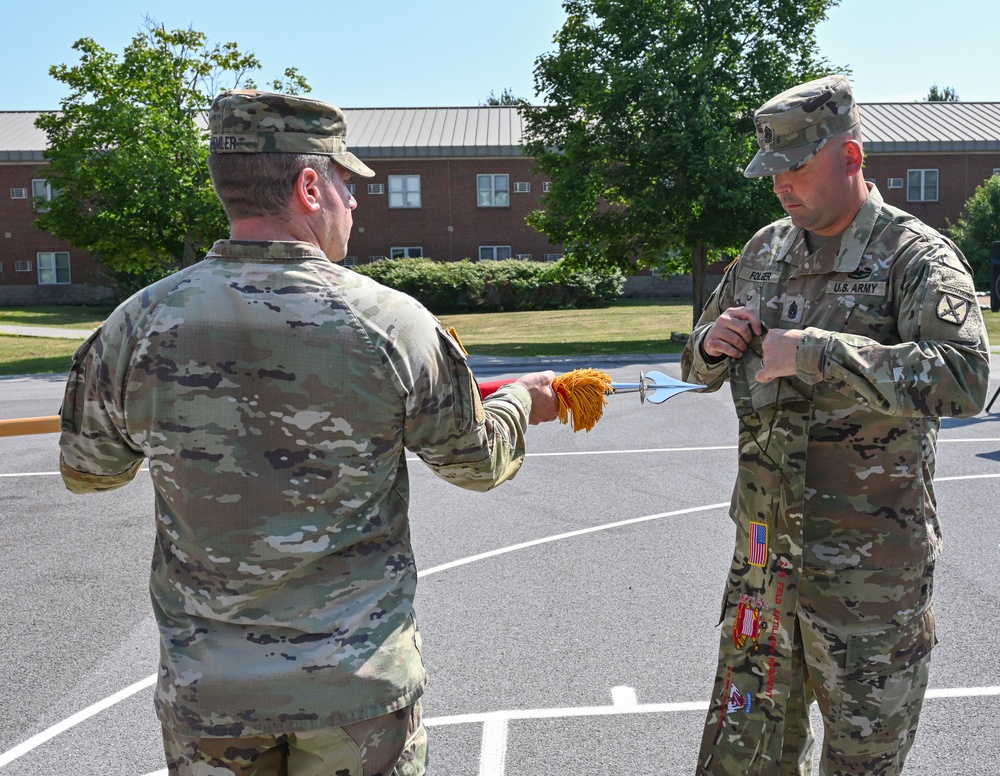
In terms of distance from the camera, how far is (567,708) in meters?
4.51

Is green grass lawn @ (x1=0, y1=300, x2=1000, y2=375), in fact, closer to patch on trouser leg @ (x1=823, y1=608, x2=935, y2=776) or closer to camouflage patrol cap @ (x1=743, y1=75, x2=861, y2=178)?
camouflage patrol cap @ (x1=743, y1=75, x2=861, y2=178)

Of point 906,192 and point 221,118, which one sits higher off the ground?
point 906,192

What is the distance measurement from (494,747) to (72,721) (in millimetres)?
1962

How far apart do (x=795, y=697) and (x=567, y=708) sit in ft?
4.82

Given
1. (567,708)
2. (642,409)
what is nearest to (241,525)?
(567,708)

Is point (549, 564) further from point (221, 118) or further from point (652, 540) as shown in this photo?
point (221, 118)

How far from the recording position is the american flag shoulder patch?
3.19 metres

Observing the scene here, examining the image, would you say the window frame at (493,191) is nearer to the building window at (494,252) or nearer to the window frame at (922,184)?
the building window at (494,252)

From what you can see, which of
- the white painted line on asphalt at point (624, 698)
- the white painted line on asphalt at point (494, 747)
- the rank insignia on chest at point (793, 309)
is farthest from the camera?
the white painted line on asphalt at point (624, 698)

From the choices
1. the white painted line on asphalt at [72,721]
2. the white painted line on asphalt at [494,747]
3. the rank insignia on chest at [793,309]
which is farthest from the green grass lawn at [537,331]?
the rank insignia on chest at [793,309]

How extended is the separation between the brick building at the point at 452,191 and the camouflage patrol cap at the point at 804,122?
43386 millimetres

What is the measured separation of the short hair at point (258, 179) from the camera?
7.36 ft

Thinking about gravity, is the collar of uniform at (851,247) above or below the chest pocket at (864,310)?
above

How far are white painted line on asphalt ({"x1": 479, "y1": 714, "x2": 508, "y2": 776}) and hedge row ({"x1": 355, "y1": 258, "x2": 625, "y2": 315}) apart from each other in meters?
35.6
